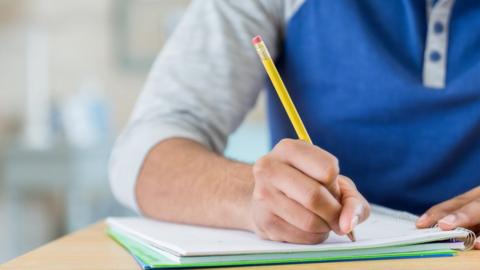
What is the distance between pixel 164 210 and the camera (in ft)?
2.66

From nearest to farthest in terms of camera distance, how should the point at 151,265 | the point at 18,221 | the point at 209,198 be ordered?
the point at 151,265
the point at 209,198
the point at 18,221

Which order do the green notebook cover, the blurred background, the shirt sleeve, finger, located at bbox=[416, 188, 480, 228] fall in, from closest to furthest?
the green notebook cover
finger, located at bbox=[416, 188, 480, 228]
the shirt sleeve
the blurred background

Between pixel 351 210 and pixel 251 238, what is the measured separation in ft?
0.38

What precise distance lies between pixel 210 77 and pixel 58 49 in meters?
2.42

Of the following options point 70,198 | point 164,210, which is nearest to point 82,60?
point 70,198

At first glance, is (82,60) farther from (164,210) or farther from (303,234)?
(303,234)

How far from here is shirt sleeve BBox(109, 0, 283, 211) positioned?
37.2 inches

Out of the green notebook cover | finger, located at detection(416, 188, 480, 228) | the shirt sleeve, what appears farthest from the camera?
the shirt sleeve

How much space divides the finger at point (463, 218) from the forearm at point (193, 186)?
172 mm

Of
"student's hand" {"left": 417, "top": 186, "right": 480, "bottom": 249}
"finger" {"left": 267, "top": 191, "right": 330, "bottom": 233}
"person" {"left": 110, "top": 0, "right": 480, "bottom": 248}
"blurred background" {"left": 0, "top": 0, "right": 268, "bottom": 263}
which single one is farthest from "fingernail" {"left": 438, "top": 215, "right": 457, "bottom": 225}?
"blurred background" {"left": 0, "top": 0, "right": 268, "bottom": 263}

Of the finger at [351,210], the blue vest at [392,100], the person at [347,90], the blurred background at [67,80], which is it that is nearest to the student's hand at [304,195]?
the finger at [351,210]

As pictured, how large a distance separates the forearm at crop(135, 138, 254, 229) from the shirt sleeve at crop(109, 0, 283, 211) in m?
0.06

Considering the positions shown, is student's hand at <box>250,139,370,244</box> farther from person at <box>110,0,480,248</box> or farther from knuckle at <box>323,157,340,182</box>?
person at <box>110,0,480,248</box>

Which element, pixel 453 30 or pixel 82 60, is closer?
pixel 453 30
